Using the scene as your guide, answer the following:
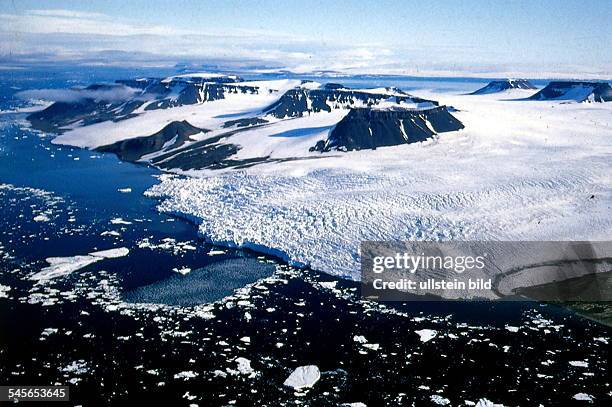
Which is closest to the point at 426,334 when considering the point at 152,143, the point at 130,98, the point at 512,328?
the point at 512,328

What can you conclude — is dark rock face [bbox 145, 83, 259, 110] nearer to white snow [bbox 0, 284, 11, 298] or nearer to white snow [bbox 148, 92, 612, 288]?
white snow [bbox 148, 92, 612, 288]

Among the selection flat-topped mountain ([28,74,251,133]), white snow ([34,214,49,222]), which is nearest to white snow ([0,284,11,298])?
white snow ([34,214,49,222])

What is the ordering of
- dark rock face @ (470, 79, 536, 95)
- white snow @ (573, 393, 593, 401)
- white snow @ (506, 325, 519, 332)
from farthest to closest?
dark rock face @ (470, 79, 536, 95)
white snow @ (506, 325, 519, 332)
white snow @ (573, 393, 593, 401)

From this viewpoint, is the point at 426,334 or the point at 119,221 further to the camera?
the point at 119,221

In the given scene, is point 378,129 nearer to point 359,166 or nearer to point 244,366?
point 359,166

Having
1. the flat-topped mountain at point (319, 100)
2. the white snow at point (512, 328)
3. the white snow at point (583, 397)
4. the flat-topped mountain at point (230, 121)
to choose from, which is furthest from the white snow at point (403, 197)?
the flat-topped mountain at point (319, 100)

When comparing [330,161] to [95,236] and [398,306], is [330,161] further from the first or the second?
[398,306]
